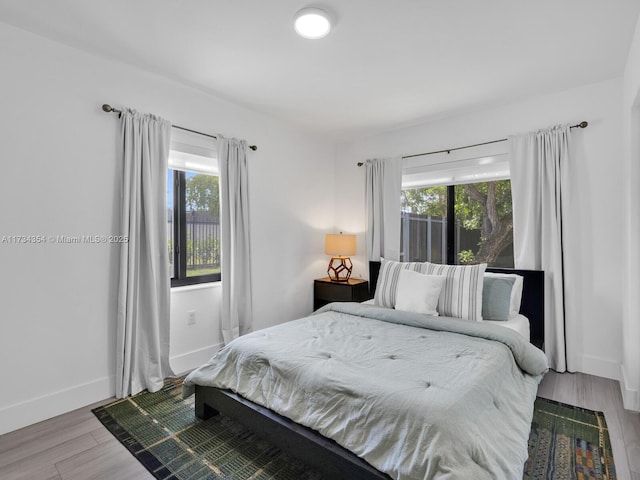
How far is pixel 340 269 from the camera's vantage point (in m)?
4.36

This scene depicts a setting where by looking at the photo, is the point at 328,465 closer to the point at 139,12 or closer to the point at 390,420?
the point at 390,420

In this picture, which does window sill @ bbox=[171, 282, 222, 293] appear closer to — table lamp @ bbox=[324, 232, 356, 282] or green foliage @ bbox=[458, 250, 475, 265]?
table lamp @ bbox=[324, 232, 356, 282]

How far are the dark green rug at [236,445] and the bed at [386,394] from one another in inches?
6.3

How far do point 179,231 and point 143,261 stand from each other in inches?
20.7

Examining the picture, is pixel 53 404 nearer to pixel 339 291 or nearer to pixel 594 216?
pixel 339 291

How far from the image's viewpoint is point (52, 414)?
2.32 m

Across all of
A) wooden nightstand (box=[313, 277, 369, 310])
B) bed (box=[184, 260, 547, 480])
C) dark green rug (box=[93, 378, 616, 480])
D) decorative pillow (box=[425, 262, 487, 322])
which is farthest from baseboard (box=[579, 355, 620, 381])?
wooden nightstand (box=[313, 277, 369, 310])

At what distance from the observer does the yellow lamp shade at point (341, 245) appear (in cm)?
410

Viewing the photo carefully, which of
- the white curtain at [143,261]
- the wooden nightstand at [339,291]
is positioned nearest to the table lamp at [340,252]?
the wooden nightstand at [339,291]

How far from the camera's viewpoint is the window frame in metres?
3.19

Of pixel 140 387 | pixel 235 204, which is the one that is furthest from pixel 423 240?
pixel 140 387

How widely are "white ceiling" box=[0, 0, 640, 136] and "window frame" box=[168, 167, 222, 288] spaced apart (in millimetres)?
846

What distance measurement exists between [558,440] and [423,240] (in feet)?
7.71

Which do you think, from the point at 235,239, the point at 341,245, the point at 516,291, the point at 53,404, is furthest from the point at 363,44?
the point at 53,404
